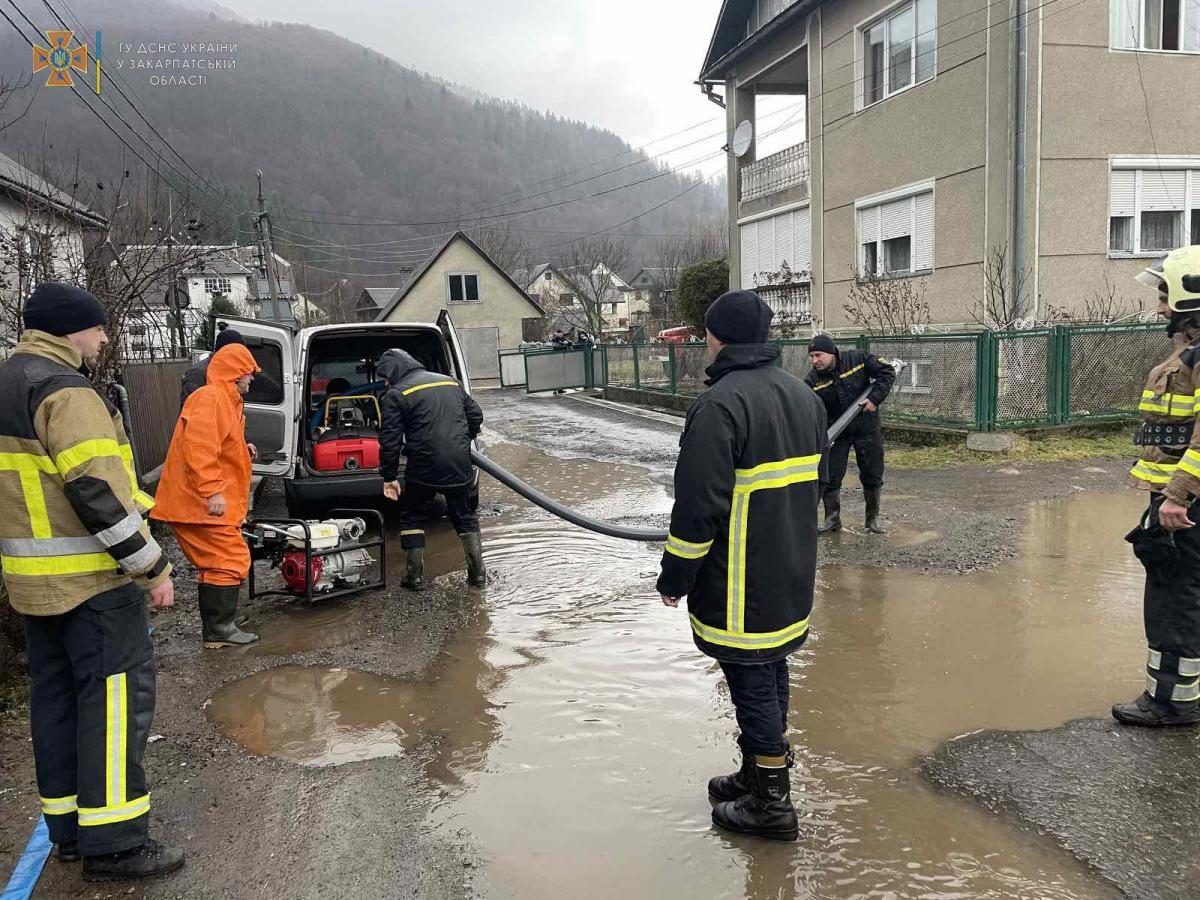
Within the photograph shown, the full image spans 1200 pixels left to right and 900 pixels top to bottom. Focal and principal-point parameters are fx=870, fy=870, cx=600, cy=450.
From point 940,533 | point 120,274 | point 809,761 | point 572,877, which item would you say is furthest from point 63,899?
point 120,274

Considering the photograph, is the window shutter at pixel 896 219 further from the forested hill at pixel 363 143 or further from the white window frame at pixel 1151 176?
the forested hill at pixel 363 143

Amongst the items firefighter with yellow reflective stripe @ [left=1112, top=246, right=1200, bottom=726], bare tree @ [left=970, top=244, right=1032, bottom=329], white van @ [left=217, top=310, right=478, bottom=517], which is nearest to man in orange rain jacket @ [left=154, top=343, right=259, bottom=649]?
white van @ [left=217, top=310, right=478, bottom=517]

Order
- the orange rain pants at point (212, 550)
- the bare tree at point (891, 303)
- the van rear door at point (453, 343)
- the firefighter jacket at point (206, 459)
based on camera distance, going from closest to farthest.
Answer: the firefighter jacket at point (206, 459), the orange rain pants at point (212, 550), the van rear door at point (453, 343), the bare tree at point (891, 303)

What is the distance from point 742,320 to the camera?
3.15m

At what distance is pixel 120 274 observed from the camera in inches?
350

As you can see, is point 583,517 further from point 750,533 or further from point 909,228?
point 909,228

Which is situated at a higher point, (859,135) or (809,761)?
(859,135)

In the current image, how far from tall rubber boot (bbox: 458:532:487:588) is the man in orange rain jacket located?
5.21 feet

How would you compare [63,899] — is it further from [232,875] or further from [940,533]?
[940,533]

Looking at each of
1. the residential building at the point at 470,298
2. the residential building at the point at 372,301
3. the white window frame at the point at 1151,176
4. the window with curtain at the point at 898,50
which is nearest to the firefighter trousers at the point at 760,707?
the white window frame at the point at 1151,176

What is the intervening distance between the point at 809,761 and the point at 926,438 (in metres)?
9.02

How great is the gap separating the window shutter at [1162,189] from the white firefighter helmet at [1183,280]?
36.8 feet

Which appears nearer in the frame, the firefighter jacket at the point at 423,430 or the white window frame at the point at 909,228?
the firefighter jacket at the point at 423,430

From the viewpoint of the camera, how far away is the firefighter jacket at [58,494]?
9.53ft
